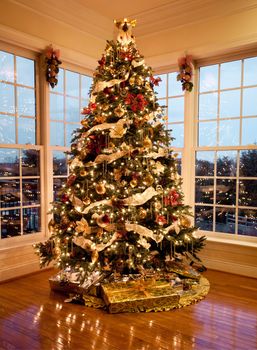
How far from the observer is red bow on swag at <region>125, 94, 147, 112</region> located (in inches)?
123

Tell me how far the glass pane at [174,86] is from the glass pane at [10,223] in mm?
2600

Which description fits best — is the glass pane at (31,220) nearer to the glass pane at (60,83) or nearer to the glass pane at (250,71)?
the glass pane at (60,83)

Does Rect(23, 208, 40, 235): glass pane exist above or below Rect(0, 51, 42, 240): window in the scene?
below

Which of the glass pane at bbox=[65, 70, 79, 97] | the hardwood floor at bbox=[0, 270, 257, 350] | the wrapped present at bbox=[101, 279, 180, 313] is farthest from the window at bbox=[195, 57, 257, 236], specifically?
the glass pane at bbox=[65, 70, 79, 97]

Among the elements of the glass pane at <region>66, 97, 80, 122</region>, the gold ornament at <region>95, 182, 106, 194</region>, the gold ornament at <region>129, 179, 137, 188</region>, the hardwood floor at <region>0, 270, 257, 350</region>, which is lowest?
the hardwood floor at <region>0, 270, 257, 350</region>

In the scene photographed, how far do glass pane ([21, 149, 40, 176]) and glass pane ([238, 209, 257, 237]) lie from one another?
260cm

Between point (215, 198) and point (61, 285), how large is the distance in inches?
87.0

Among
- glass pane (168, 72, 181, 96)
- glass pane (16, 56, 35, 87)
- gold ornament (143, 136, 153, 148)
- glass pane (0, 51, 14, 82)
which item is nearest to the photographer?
gold ornament (143, 136, 153, 148)

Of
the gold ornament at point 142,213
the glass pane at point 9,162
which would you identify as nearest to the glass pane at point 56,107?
the glass pane at point 9,162

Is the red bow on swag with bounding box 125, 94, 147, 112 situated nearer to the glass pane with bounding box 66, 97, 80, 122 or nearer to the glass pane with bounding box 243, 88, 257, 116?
the glass pane with bounding box 66, 97, 80, 122

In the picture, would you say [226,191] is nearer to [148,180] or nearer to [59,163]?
[148,180]

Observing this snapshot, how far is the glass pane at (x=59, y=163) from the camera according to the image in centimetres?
407

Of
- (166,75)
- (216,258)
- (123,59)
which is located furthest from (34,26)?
(216,258)

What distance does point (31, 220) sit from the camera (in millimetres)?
3832
